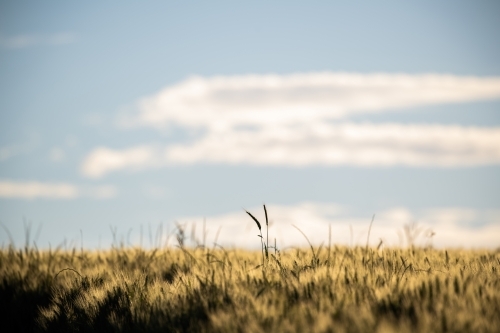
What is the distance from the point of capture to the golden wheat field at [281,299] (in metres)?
3.04

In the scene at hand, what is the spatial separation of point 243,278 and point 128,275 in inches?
70.4

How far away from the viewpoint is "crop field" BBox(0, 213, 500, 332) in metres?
3.04

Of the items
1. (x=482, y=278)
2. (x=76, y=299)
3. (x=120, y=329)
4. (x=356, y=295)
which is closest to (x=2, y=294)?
(x=76, y=299)

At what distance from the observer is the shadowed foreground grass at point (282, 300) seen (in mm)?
3033

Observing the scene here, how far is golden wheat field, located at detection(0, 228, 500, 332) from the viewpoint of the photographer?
3.04 metres

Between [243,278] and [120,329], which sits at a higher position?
[243,278]

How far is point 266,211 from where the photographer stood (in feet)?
15.9

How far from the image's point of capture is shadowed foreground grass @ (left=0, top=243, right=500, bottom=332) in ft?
9.95

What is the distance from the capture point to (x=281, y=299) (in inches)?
136

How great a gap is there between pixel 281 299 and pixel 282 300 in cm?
10

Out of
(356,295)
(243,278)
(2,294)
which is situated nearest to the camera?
(356,295)

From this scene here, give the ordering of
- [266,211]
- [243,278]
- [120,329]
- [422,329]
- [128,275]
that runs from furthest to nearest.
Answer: [128,275] < [266,211] < [243,278] < [120,329] < [422,329]

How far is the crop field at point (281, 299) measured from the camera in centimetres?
304

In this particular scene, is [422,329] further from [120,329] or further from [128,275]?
[128,275]
